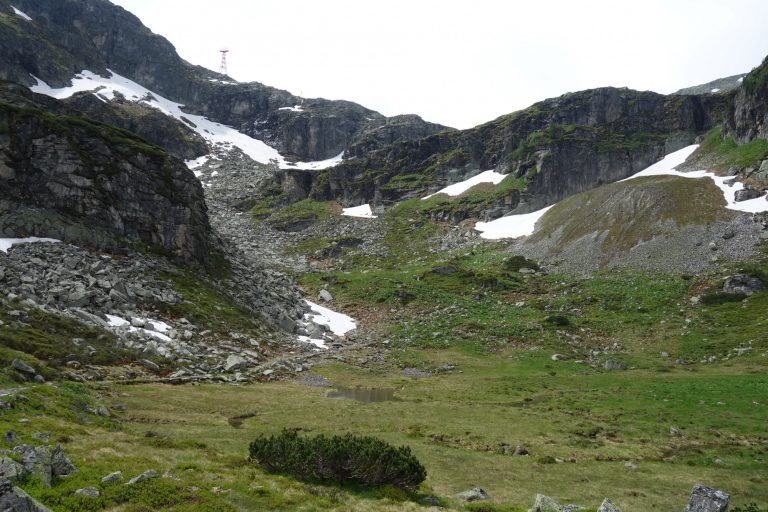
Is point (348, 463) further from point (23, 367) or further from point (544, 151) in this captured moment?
point (544, 151)

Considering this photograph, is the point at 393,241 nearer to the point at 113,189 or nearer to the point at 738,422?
the point at 113,189

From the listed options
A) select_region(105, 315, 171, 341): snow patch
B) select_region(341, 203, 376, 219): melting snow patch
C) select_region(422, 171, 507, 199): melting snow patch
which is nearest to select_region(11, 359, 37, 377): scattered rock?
select_region(105, 315, 171, 341): snow patch

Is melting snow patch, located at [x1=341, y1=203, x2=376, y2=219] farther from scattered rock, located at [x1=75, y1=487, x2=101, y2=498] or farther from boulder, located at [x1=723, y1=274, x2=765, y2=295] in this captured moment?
scattered rock, located at [x1=75, y1=487, x2=101, y2=498]

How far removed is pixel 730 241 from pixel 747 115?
168 ft

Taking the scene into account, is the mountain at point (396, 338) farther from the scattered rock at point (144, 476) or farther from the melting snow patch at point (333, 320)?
the melting snow patch at point (333, 320)

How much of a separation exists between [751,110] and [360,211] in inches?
4518

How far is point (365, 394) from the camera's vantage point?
46.6 m

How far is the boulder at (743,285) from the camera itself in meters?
63.7

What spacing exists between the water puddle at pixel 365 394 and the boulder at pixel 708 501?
29.5 m

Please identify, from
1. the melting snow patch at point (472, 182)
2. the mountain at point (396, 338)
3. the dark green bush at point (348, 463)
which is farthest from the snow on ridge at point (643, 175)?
the dark green bush at point (348, 463)

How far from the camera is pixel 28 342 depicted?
34.6 m

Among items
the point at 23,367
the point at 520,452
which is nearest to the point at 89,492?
the point at 23,367

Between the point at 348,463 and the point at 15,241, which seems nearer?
the point at 348,463

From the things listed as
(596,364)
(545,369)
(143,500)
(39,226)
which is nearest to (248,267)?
(39,226)
